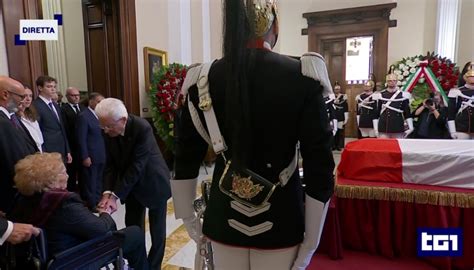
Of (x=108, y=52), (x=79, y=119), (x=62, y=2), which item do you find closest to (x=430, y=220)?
(x=79, y=119)

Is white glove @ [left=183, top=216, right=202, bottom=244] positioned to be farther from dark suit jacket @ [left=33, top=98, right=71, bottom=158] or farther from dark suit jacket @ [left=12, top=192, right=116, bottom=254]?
dark suit jacket @ [left=33, top=98, right=71, bottom=158]

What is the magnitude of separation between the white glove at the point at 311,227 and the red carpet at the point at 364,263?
131cm

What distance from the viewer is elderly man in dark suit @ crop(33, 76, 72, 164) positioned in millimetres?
3141

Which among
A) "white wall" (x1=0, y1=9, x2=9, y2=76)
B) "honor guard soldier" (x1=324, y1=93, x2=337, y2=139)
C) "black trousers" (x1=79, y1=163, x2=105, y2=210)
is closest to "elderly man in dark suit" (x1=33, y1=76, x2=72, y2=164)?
"white wall" (x1=0, y1=9, x2=9, y2=76)

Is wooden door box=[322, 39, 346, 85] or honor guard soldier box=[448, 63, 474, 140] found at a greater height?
wooden door box=[322, 39, 346, 85]

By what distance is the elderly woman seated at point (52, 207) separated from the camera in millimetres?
1401

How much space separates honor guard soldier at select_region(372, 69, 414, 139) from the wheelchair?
14.8 feet

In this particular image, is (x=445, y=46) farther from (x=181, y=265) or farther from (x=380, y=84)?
(x=181, y=265)

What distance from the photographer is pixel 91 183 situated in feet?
12.0

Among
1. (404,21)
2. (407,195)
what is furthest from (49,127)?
(404,21)

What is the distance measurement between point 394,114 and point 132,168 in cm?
431

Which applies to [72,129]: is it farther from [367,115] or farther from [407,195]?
[367,115]

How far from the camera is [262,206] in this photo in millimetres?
978

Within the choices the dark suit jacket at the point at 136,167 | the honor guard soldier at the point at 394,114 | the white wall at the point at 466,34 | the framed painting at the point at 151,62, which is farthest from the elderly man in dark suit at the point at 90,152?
the white wall at the point at 466,34
